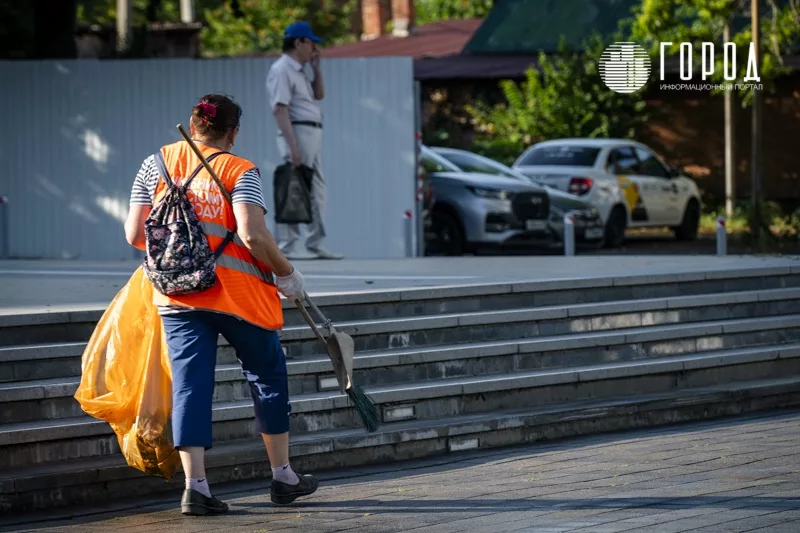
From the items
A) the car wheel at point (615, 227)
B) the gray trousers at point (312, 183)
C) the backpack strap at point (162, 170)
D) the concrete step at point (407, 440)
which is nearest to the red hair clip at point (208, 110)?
the backpack strap at point (162, 170)

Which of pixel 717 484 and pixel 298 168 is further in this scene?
pixel 298 168

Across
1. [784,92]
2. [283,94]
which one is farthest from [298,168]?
[784,92]

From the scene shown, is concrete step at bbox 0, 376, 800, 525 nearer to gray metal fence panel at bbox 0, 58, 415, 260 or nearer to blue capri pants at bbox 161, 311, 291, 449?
blue capri pants at bbox 161, 311, 291, 449

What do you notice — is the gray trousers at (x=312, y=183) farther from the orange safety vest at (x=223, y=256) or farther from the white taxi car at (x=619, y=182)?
the white taxi car at (x=619, y=182)

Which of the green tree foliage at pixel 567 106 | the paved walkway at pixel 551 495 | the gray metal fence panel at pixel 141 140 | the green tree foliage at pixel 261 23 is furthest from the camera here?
the green tree foliage at pixel 261 23

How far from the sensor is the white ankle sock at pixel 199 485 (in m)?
6.66

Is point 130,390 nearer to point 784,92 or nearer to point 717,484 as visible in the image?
point 717,484

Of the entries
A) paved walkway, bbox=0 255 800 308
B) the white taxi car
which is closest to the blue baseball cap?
paved walkway, bbox=0 255 800 308

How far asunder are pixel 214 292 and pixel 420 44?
34073mm

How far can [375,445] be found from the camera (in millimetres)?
8227

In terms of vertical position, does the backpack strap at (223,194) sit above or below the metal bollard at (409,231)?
above

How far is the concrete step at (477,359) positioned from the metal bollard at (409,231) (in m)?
5.51

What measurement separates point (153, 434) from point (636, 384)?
3.99 metres

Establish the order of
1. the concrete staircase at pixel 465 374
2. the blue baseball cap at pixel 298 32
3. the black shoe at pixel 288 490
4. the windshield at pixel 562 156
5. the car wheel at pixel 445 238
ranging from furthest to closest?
the windshield at pixel 562 156
the car wheel at pixel 445 238
the blue baseball cap at pixel 298 32
the concrete staircase at pixel 465 374
the black shoe at pixel 288 490
